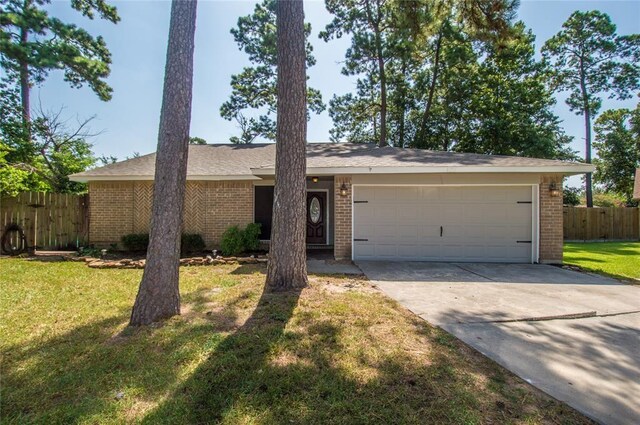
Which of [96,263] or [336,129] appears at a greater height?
[336,129]

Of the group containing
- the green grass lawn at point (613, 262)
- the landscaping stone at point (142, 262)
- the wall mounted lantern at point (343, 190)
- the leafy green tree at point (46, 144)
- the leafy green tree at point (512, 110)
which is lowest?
the green grass lawn at point (613, 262)

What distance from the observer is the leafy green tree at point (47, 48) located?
12.5 metres

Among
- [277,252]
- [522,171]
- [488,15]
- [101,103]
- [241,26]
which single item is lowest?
[277,252]

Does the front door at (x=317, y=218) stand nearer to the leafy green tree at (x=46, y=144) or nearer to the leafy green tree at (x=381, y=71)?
the leafy green tree at (x=381, y=71)

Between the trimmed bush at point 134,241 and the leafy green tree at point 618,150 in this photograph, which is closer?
the trimmed bush at point 134,241

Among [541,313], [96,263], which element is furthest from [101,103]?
[541,313]

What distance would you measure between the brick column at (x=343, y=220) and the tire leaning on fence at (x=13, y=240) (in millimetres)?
9669

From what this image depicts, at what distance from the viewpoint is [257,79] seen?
19234 millimetres

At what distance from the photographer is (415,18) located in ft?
23.3

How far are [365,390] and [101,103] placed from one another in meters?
18.4

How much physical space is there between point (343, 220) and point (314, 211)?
316cm

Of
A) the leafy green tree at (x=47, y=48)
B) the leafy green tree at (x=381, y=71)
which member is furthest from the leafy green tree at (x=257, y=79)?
the leafy green tree at (x=47, y=48)

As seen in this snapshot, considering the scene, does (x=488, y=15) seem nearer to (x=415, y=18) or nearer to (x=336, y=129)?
(x=415, y=18)

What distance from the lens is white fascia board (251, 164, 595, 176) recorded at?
24.3 feet
